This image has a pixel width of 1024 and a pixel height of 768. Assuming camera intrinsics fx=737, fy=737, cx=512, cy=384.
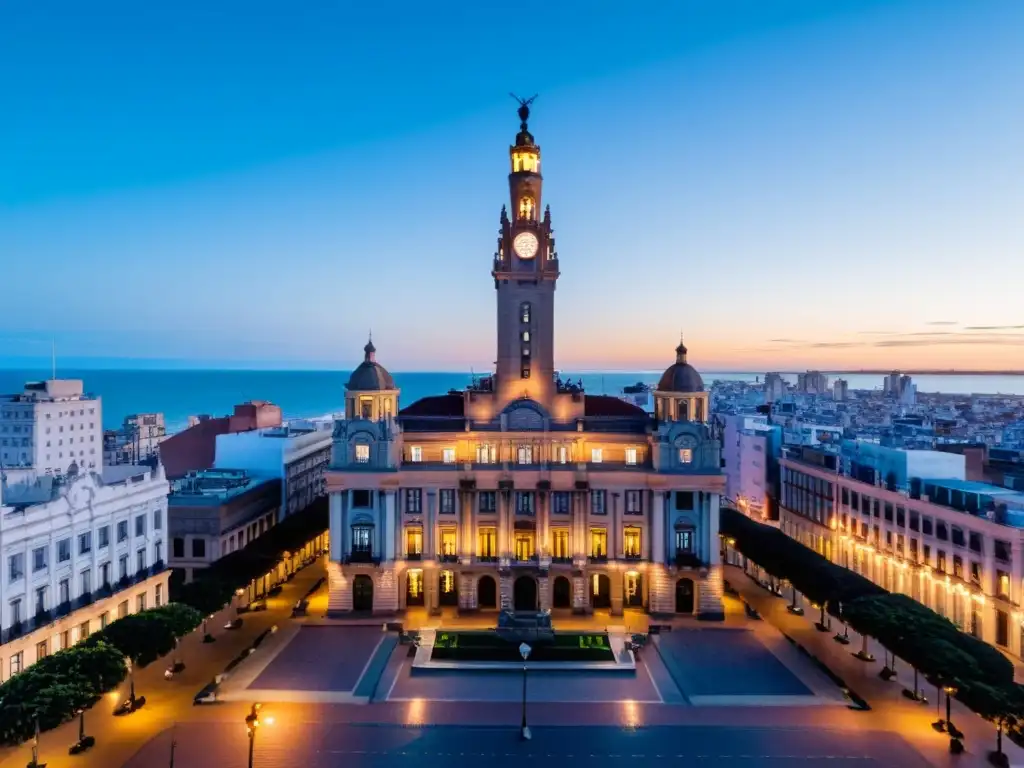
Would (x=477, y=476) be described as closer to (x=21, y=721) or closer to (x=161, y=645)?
(x=161, y=645)

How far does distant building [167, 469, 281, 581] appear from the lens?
6244 centimetres

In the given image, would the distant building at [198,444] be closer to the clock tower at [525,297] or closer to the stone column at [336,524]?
the stone column at [336,524]

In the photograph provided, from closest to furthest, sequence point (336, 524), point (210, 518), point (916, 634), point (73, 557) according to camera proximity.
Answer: point (916, 634)
point (73, 557)
point (336, 524)
point (210, 518)

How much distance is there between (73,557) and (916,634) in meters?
50.2

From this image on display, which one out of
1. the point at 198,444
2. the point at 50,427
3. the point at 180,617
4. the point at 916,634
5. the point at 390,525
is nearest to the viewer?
the point at 916,634

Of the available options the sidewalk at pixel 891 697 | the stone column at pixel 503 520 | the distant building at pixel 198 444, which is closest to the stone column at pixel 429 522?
the stone column at pixel 503 520

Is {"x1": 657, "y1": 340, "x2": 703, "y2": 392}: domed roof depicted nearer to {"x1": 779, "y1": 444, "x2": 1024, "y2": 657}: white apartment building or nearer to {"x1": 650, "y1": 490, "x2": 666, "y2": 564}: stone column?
{"x1": 650, "y1": 490, "x2": 666, "y2": 564}: stone column

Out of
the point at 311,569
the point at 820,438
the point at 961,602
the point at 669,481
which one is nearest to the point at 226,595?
the point at 311,569

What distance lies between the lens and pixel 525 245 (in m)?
67.9

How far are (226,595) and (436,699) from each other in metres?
18.1

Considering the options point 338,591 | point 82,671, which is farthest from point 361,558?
point 82,671

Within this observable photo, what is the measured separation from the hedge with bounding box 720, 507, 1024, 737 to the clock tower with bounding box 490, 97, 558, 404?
85.7ft

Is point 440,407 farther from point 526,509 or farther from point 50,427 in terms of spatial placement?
point 50,427

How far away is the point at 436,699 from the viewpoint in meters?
43.9
